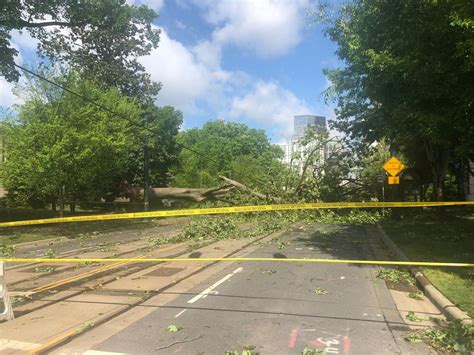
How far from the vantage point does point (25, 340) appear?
561 cm

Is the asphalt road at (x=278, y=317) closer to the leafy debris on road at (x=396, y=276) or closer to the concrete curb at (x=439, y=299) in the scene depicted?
the leafy debris on road at (x=396, y=276)

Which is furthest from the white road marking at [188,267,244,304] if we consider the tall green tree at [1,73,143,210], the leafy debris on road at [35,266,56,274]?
the tall green tree at [1,73,143,210]

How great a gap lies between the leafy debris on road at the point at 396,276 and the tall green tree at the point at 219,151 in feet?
134

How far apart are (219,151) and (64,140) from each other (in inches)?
2166

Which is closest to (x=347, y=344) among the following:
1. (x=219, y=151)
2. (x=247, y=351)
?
(x=247, y=351)

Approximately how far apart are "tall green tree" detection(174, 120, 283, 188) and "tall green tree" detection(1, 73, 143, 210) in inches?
1012

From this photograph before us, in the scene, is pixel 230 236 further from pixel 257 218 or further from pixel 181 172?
pixel 181 172

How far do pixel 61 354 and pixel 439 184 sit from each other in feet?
88.1

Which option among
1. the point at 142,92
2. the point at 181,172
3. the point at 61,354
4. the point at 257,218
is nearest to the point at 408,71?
the point at 61,354

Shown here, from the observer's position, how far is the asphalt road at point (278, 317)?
542cm

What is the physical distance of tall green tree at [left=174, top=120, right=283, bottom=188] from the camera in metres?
53.6

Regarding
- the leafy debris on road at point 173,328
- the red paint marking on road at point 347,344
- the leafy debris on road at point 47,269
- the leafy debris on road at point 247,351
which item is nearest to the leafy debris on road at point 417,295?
the red paint marking on road at point 347,344

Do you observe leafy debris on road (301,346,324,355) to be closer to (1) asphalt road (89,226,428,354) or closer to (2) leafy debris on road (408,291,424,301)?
(1) asphalt road (89,226,428,354)

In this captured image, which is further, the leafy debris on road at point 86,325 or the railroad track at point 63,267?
the railroad track at point 63,267
